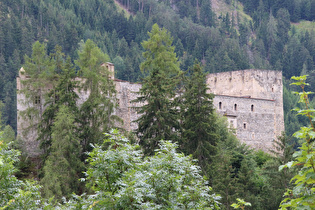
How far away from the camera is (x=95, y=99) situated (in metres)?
31.9

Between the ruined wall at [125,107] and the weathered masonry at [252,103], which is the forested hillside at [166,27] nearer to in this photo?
the ruined wall at [125,107]

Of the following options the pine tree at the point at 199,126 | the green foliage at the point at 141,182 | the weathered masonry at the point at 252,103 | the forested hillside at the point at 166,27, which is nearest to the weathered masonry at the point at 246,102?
the weathered masonry at the point at 252,103

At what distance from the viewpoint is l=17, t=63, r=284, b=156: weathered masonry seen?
35.6 metres

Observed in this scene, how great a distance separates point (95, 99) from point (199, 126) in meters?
8.35

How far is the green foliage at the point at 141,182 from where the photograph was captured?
10.2 meters

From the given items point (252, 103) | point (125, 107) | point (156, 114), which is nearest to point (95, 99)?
point (125, 107)

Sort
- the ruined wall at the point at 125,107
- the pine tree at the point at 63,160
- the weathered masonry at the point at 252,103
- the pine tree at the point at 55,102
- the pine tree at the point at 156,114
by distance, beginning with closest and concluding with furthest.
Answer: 1. the pine tree at the point at 63,160
2. the pine tree at the point at 156,114
3. the pine tree at the point at 55,102
4. the ruined wall at the point at 125,107
5. the weathered masonry at the point at 252,103

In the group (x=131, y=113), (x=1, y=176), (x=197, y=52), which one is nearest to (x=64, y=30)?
(x=197, y=52)

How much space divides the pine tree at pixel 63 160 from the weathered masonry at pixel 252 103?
15.3 metres

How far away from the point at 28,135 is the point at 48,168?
17.8 feet


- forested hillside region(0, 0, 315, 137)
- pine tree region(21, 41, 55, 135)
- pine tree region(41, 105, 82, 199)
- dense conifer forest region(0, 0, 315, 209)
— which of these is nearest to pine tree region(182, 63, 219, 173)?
dense conifer forest region(0, 0, 315, 209)

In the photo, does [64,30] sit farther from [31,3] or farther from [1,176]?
[1,176]

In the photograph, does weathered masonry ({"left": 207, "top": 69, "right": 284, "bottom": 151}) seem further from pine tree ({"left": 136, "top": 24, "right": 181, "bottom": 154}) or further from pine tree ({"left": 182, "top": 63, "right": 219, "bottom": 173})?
pine tree ({"left": 136, "top": 24, "right": 181, "bottom": 154})

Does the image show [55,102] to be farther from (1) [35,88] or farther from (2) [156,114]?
(2) [156,114]
